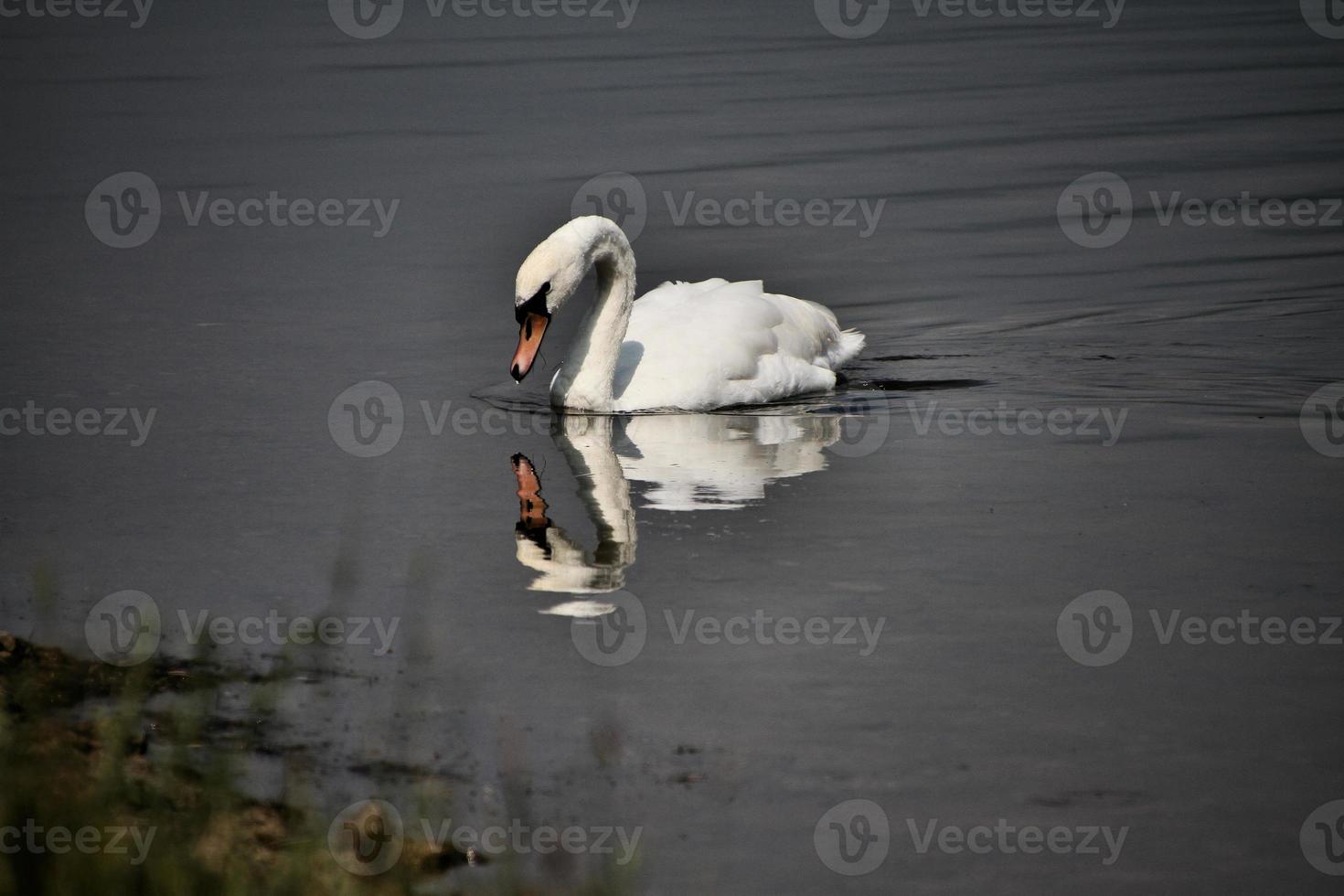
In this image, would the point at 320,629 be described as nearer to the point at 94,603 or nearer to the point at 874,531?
the point at 94,603

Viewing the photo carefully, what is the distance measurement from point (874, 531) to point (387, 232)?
8.82m

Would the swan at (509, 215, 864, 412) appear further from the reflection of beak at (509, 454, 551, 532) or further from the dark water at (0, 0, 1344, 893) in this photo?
the reflection of beak at (509, 454, 551, 532)

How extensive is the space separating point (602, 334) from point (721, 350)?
2.27 feet

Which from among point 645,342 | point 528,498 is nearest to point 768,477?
point 528,498

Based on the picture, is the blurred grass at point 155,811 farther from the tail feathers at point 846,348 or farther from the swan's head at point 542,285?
the tail feathers at point 846,348

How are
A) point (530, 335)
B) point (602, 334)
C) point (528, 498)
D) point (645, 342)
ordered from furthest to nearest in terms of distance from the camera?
point (645, 342)
point (602, 334)
point (530, 335)
point (528, 498)

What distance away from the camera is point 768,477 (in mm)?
9086

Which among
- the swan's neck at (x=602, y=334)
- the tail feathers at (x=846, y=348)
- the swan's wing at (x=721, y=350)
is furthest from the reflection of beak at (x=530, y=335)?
the tail feathers at (x=846, y=348)

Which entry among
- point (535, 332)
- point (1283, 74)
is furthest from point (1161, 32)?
point (535, 332)

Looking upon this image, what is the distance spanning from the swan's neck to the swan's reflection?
0.15 m

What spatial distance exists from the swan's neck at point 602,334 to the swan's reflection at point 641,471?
145mm

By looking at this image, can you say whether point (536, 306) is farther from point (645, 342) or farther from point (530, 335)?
point (645, 342)

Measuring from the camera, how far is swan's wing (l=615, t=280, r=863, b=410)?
416 inches

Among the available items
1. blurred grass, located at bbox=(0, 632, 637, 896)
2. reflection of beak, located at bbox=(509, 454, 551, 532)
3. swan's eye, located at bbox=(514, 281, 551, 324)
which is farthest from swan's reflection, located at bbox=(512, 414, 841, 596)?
blurred grass, located at bbox=(0, 632, 637, 896)
